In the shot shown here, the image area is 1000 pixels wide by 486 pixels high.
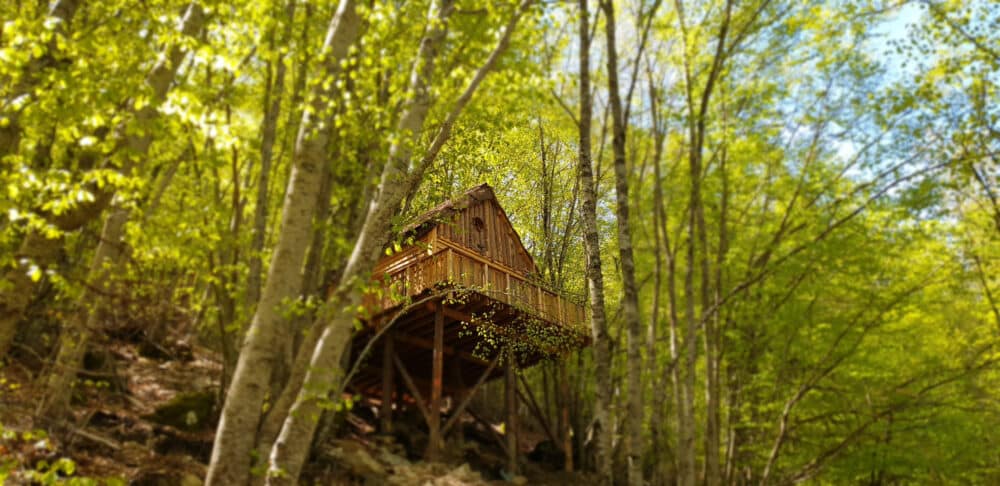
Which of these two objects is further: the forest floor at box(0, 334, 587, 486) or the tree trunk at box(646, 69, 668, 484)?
the tree trunk at box(646, 69, 668, 484)

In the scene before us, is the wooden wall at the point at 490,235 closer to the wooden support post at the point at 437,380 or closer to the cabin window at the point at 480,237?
the cabin window at the point at 480,237

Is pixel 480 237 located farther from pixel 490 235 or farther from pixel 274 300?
pixel 274 300

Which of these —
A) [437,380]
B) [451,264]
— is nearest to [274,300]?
[437,380]

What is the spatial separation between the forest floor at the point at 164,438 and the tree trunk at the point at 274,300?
1.94 meters

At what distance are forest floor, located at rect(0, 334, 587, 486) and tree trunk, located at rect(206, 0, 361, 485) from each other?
194 cm

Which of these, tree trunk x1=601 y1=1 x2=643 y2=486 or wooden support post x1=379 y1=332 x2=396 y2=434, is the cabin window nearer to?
tree trunk x1=601 y1=1 x2=643 y2=486

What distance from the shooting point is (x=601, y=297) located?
3.71 meters

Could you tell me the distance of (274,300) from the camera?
518cm

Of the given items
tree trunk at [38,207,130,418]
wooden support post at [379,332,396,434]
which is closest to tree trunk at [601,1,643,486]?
tree trunk at [38,207,130,418]

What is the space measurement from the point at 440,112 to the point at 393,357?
900 cm

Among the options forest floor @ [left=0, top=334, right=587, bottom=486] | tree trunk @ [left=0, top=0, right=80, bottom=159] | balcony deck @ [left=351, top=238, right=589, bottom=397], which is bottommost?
forest floor @ [left=0, top=334, right=587, bottom=486]

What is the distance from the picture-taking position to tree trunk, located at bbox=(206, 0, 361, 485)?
4.90 meters

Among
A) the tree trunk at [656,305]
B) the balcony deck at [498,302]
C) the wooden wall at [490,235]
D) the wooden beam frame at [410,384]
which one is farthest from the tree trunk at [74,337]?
the tree trunk at [656,305]

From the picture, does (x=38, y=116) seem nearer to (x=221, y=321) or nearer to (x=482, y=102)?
(x=221, y=321)
